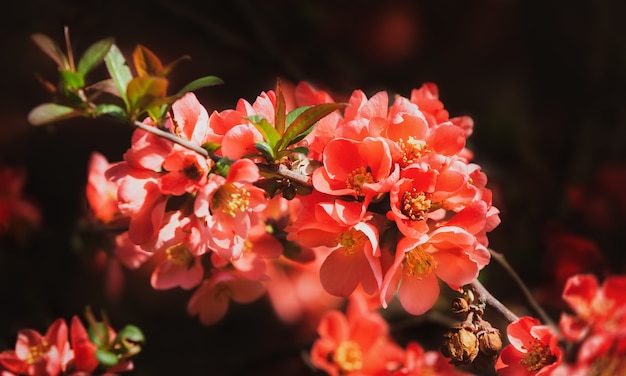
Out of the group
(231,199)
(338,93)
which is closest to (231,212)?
(231,199)

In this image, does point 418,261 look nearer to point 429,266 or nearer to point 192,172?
point 429,266

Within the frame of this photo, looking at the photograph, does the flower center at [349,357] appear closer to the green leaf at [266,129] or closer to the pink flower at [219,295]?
the pink flower at [219,295]

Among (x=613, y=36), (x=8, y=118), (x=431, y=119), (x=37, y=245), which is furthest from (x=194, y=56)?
(x=431, y=119)

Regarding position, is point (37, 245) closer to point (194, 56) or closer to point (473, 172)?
point (194, 56)

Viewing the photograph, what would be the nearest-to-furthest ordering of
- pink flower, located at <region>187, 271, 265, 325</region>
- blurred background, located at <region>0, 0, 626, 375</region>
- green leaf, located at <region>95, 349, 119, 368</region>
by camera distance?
green leaf, located at <region>95, 349, 119, 368</region> → pink flower, located at <region>187, 271, 265, 325</region> → blurred background, located at <region>0, 0, 626, 375</region>

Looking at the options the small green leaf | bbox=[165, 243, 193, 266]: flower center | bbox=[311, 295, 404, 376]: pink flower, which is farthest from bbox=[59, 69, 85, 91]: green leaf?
bbox=[311, 295, 404, 376]: pink flower

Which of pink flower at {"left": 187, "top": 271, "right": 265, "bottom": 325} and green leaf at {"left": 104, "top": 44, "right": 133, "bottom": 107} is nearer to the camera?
green leaf at {"left": 104, "top": 44, "right": 133, "bottom": 107}

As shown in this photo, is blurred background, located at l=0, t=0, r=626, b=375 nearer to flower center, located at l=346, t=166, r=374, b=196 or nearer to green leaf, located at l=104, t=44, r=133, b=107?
Result: green leaf, located at l=104, t=44, r=133, b=107
